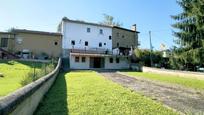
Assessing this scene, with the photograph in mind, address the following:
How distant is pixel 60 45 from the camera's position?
38219 millimetres

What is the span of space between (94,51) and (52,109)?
3260 cm

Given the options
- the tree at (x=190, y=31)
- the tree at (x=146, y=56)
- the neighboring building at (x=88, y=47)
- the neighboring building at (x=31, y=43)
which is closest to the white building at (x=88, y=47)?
the neighboring building at (x=88, y=47)

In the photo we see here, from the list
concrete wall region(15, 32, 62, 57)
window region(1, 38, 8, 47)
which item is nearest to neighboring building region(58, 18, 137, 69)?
concrete wall region(15, 32, 62, 57)

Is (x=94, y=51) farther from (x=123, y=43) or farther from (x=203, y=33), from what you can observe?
(x=203, y=33)

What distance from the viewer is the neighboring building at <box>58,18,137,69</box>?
36375 millimetres

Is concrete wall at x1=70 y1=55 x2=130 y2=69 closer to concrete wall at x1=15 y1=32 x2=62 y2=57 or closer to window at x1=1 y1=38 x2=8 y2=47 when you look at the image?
concrete wall at x1=15 y1=32 x2=62 y2=57

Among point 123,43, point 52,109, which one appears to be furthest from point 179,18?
point 123,43

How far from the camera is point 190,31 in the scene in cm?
2084

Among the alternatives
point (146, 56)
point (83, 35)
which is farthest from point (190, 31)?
point (83, 35)

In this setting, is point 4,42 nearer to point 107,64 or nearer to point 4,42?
point 4,42

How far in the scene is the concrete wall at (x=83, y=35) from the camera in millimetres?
38625

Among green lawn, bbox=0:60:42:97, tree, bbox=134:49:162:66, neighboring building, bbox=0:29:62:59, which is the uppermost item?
neighboring building, bbox=0:29:62:59

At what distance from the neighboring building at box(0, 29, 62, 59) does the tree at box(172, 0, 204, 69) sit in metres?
21.7

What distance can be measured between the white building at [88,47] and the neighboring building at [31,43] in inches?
61.9
